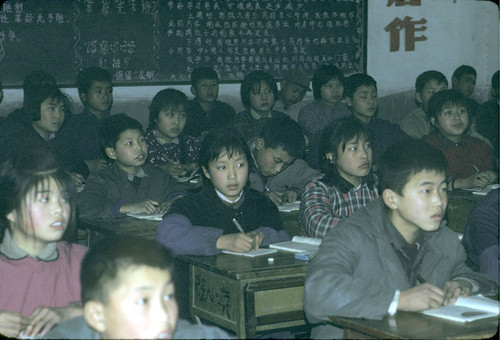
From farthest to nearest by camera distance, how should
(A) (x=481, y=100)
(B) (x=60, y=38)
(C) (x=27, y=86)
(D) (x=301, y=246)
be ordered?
(A) (x=481, y=100), (B) (x=60, y=38), (C) (x=27, y=86), (D) (x=301, y=246)

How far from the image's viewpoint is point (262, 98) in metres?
5.97

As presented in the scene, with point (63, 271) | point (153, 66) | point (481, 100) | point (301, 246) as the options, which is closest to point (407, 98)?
point (481, 100)

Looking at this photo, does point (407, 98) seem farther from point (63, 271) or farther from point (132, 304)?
point (132, 304)

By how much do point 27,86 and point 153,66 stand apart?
52.1 inches

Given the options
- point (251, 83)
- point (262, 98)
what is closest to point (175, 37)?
point (251, 83)

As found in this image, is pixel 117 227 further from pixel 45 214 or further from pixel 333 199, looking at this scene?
pixel 45 214

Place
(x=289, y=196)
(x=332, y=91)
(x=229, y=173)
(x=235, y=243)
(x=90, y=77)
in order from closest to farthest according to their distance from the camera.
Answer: (x=235, y=243), (x=229, y=173), (x=289, y=196), (x=90, y=77), (x=332, y=91)

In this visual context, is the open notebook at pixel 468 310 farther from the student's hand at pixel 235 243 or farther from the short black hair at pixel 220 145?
the short black hair at pixel 220 145

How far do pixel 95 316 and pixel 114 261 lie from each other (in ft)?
0.47

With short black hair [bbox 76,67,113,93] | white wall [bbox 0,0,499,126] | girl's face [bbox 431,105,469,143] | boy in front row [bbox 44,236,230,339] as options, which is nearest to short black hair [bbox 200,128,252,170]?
boy in front row [bbox 44,236,230,339]

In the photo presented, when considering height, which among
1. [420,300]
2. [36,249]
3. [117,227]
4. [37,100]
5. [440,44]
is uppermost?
[440,44]

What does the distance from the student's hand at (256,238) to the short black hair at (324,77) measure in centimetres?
345

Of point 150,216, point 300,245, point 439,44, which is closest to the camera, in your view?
point 300,245

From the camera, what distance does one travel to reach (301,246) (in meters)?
3.03
